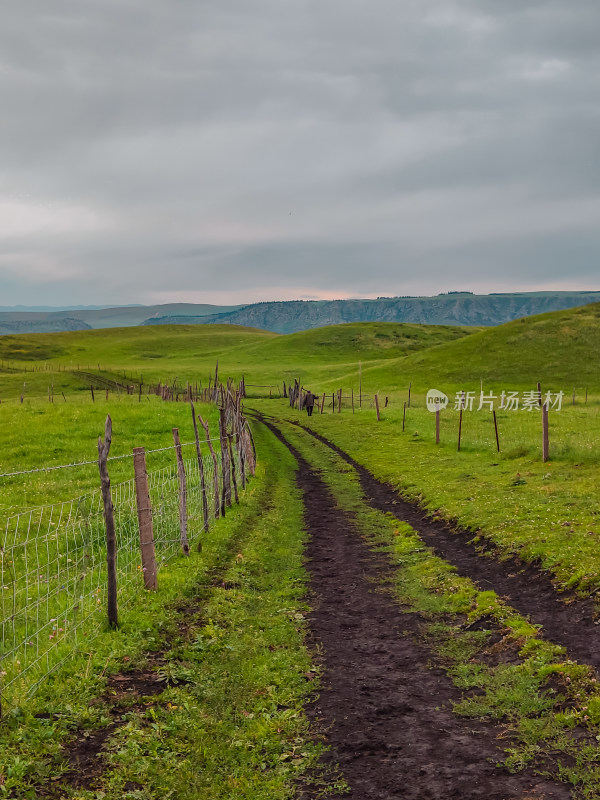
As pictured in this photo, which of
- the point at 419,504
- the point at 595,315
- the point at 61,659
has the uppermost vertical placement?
the point at 595,315

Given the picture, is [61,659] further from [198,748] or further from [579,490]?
[579,490]

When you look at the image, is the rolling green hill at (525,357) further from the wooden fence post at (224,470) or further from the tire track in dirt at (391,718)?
the tire track in dirt at (391,718)

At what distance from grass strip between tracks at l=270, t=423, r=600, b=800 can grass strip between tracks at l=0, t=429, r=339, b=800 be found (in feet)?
7.87

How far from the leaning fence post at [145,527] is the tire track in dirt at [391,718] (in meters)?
3.50

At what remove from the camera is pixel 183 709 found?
8.56m

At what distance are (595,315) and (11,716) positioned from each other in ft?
399

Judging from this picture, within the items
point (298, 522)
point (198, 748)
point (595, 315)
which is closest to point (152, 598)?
point (198, 748)

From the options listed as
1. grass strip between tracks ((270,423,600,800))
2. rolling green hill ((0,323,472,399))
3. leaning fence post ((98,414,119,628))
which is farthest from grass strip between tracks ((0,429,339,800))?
rolling green hill ((0,323,472,399))

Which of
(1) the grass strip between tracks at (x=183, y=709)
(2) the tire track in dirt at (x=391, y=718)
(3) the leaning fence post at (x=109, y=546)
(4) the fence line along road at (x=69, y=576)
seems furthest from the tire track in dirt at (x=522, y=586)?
(3) the leaning fence post at (x=109, y=546)

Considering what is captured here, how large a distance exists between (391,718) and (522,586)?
252 inches

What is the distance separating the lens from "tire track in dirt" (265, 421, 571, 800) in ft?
22.4

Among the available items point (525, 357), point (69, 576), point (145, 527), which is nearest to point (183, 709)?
point (145, 527)

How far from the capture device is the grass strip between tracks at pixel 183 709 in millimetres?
6945

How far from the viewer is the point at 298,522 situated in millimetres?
21312
